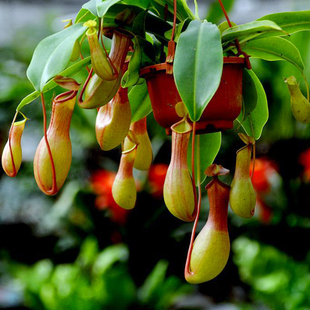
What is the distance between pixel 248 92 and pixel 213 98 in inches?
3.9

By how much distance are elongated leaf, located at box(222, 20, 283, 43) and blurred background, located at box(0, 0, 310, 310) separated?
1.20m

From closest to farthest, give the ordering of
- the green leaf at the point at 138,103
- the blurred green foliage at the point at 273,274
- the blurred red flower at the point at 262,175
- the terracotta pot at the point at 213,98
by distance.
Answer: the terracotta pot at the point at 213,98
the green leaf at the point at 138,103
the blurred green foliage at the point at 273,274
the blurred red flower at the point at 262,175

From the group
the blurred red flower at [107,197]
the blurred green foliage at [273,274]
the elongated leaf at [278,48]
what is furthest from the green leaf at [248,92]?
the blurred red flower at [107,197]

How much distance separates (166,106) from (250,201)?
0.15 meters

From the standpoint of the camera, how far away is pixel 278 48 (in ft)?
1.94

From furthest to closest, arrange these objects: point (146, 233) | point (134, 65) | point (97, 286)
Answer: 1. point (146, 233)
2. point (97, 286)
3. point (134, 65)

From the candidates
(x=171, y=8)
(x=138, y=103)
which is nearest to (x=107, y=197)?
(x=138, y=103)

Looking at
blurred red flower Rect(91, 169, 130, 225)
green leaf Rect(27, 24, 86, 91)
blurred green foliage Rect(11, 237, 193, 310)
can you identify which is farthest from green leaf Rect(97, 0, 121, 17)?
blurred red flower Rect(91, 169, 130, 225)

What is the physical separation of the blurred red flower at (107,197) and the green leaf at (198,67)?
1.52 meters

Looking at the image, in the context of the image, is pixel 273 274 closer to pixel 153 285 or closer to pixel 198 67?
pixel 153 285

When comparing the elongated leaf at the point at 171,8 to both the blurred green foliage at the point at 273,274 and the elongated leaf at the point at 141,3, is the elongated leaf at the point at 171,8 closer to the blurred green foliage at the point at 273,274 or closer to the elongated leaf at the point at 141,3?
the elongated leaf at the point at 141,3

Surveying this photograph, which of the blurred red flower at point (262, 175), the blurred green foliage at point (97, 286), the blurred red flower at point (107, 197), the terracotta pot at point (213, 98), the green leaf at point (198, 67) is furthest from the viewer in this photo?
the blurred red flower at point (107, 197)

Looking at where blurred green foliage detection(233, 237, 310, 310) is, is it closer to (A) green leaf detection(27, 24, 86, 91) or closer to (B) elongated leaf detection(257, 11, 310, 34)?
(B) elongated leaf detection(257, 11, 310, 34)

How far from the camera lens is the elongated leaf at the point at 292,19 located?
0.56 metres
